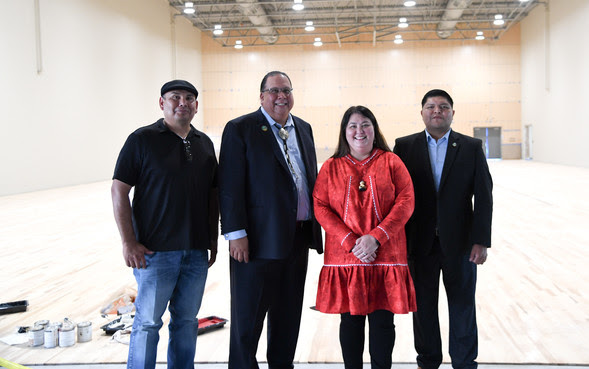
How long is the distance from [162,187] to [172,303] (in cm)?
62


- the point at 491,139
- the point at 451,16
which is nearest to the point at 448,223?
the point at 451,16

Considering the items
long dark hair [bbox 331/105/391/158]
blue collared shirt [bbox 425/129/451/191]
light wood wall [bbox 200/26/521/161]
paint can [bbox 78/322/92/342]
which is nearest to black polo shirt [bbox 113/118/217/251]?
long dark hair [bbox 331/105/391/158]

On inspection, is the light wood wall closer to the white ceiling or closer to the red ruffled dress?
the white ceiling

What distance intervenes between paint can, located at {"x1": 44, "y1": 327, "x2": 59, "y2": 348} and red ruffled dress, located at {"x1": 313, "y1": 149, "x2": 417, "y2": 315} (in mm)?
1981

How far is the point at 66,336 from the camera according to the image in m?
3.68

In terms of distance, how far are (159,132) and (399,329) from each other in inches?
90.4

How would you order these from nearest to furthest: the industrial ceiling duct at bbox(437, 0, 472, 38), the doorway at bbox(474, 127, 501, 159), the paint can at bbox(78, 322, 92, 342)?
the paint can at bbox(78, 322, 92, 342) < the industrial ceiling duct at bbox(437, 0, 472, 38) < the doorway at bbox(474, 127, 501, 159)

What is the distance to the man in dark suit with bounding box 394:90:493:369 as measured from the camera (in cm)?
298

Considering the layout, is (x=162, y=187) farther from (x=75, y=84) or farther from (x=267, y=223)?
(x=75, y=84)

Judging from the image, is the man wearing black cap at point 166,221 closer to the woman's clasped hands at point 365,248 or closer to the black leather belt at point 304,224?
the black leather belt at point 304,224

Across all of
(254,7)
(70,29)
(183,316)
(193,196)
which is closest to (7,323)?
(183,316)

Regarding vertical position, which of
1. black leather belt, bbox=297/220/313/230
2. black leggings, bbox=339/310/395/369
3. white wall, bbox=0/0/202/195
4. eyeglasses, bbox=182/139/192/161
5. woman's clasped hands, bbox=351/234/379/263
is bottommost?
black leggings, bbox=339/310/395/369

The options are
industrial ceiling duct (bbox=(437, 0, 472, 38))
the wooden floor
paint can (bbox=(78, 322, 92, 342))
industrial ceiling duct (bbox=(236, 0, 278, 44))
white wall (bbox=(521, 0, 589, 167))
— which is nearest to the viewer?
the wooden floor

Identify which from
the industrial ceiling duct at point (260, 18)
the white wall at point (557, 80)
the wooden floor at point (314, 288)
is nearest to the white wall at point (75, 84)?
the industrial ceiling duct at point (260, 18)
